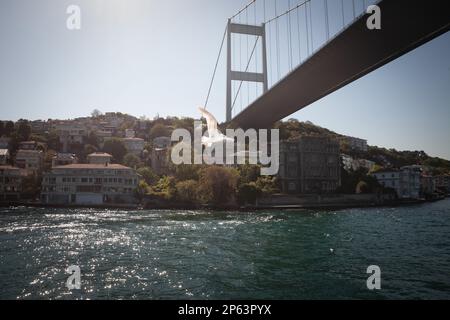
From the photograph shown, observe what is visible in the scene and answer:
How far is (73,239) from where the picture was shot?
15266 mm

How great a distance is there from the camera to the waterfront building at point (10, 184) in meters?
40.2

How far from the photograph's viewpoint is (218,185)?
113 ft

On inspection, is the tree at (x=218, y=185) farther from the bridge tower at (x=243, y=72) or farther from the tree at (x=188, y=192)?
the bridge tower at (x=243, y=72)

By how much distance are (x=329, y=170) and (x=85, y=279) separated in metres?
39.4

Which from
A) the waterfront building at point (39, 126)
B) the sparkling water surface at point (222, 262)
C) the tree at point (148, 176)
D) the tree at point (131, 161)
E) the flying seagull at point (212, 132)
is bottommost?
the sparkling water surface at point (222, 262)

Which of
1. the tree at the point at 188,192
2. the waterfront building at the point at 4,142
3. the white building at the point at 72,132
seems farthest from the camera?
the white building at the point at 72,132

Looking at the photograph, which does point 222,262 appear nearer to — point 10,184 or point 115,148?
point 10,184

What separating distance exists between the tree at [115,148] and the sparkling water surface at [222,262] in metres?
37.3

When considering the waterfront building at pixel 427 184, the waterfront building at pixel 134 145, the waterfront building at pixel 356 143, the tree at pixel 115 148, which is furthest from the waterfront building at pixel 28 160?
the waterfront building at pixel 356 143

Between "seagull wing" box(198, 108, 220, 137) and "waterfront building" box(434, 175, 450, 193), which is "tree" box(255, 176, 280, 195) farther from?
"waterfront building" box(434, 175, 450, 193)

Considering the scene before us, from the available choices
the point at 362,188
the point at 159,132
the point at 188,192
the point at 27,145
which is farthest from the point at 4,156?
the point at 362,188

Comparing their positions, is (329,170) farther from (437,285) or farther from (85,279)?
(85,279)

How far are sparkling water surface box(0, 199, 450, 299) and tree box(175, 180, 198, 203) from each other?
17.0m

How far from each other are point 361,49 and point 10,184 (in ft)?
132
